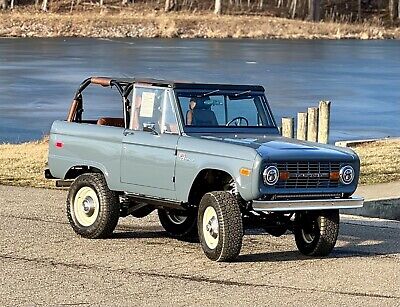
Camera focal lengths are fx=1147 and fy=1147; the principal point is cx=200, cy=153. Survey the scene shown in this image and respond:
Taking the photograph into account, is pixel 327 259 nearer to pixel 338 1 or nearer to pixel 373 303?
pixel 373 303

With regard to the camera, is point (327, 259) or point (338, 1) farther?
point (338, 1)

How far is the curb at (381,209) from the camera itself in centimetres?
1585

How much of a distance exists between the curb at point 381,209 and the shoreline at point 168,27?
217 ft

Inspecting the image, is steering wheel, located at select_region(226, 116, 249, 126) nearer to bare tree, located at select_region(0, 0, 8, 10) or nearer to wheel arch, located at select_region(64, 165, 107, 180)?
wheel arch, located at select_region(64, 165, 107, 180)

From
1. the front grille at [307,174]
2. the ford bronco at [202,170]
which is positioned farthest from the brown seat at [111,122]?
the front grille at [307,174]

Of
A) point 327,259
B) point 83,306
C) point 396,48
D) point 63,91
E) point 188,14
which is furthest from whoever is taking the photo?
point 188,14

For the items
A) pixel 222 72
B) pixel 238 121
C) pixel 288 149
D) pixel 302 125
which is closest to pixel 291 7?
pixel 222 72

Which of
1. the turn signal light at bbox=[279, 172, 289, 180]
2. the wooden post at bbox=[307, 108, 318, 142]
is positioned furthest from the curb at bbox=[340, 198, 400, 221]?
the turn signal light at bbox=[279, 172, 289, 180]

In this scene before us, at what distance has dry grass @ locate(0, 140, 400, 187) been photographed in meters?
17.9

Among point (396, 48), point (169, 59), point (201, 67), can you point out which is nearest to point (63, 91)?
point (201, 67)

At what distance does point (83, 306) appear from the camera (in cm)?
908

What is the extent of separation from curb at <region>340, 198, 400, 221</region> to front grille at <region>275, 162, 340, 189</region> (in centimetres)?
476

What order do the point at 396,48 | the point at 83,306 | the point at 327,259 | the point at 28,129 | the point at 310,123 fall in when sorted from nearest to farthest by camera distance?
1. the point at 83,306
2. the point at 327,259
3. the point at 310,123
4. the point at 28,129
5. the point at 396,48

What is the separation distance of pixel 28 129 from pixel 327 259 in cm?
1734
